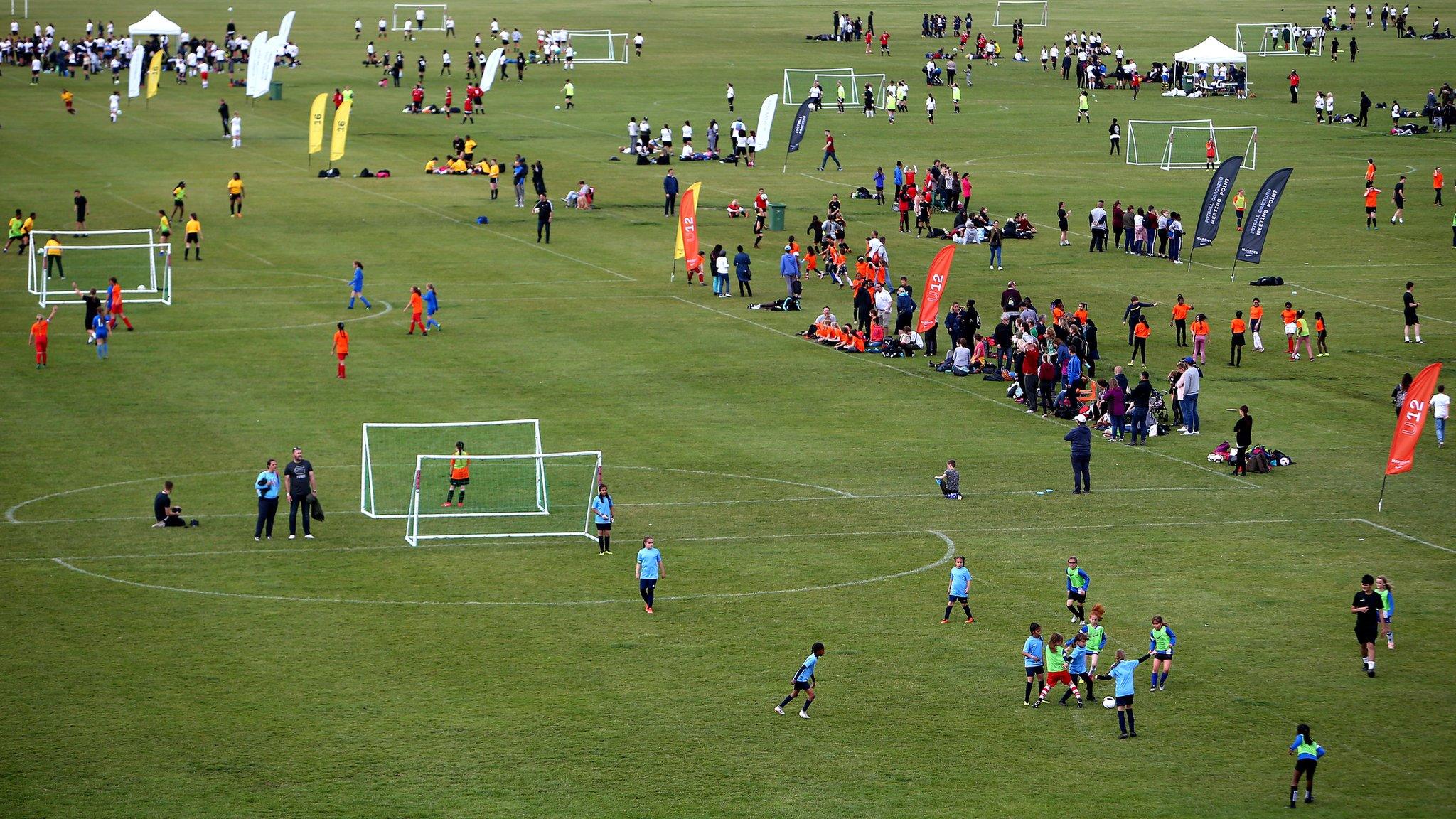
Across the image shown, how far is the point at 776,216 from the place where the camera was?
231 feet

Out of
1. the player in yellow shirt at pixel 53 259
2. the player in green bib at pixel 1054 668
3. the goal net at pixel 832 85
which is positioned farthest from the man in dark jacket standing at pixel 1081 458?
the goal net at pixel 832 85

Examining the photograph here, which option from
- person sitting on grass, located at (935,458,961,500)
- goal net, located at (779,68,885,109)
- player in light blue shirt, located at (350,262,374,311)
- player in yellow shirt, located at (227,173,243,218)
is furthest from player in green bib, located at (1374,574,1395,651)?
goal net, located at (779,68,885,109)

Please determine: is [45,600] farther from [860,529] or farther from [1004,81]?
[1004,81]

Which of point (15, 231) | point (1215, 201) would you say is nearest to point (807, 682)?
point (1215, 201)

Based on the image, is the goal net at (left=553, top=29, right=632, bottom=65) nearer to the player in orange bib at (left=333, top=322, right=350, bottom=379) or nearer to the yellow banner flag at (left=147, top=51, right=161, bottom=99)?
the yellow banner flag at (left=147, top=51, right=161, bottom=99)

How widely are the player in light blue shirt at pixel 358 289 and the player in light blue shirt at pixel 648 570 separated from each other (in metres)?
27.8

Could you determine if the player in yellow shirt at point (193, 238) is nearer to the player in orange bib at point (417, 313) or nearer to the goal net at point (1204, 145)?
the player in orange bib at point (417, 313)

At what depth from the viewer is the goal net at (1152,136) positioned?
Result: 89.2m

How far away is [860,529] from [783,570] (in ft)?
10.5

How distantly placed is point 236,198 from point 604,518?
44.7 meters

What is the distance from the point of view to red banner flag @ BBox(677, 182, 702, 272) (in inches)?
2361

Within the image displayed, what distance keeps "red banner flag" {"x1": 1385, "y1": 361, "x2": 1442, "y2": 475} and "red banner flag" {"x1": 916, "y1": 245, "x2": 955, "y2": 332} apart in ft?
54.8

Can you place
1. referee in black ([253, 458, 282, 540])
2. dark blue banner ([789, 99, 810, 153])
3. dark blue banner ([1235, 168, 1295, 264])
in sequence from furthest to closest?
1. dark blue banner ([789, 99, 810, 153])
2. dark blue banner ([1235, 168, 1295, 264])
3. referee in black ([253, 458, 282, 540])

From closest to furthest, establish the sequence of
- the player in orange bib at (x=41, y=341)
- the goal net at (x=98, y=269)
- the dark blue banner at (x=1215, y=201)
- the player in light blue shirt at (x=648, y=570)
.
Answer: the player in light blue shirt at (x=648, y=570), the player in orange bib at (x=41, y=341), the goal net at (x=98, y=269), the dark blue banner at (x=1215, y=201)
